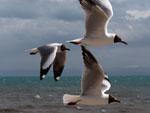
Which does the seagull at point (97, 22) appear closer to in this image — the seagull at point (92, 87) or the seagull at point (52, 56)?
the seagull at point (52, 56)

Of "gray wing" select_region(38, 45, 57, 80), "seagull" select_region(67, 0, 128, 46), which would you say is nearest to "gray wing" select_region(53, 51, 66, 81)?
"seagull" select_region(67, 0, 128, 46)

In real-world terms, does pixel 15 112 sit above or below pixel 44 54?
below

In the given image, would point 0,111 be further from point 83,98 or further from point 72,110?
point 83,98

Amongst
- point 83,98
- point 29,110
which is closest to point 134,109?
point 29,110

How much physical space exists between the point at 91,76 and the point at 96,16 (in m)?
1.12

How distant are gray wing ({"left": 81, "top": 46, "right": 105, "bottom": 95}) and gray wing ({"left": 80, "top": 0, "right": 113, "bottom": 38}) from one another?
0.46 metres

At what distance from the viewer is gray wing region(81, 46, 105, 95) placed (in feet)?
34.5

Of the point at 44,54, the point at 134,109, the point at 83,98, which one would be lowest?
the point at 134,109

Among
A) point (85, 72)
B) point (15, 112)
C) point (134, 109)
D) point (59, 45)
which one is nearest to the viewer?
point (59, 45)

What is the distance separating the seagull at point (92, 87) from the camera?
36.1 ft

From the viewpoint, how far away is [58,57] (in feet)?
35.7

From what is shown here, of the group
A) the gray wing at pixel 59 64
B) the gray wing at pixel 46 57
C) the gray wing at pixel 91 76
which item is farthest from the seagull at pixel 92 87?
the gray wing at pixel 46 57

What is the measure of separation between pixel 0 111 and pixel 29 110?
5.77 ft

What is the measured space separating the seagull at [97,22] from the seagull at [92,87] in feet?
1.47
